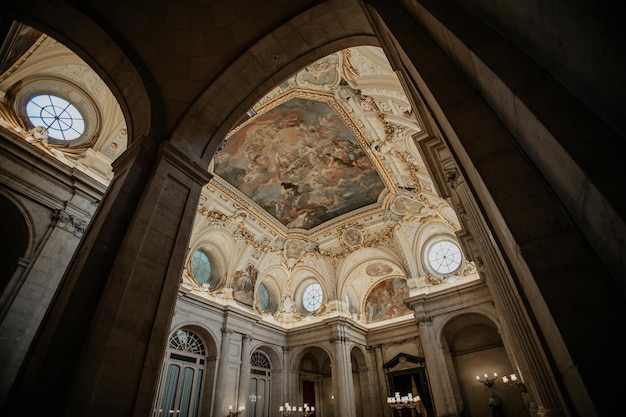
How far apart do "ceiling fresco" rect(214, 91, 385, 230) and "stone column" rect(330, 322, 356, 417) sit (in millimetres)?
6136

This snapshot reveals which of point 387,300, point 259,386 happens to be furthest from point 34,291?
point 387,300

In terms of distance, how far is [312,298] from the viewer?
17625 millimetres

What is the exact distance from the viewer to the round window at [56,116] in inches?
313

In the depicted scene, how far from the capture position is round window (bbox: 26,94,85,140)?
26.1 feet

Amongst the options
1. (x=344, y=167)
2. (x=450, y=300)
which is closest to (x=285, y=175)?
(x=344, y=167)

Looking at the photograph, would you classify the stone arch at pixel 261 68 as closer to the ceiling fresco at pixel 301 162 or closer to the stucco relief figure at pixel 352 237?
the ceiling fresco at pixel 301 162

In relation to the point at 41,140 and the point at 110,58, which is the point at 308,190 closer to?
the point at 41,140

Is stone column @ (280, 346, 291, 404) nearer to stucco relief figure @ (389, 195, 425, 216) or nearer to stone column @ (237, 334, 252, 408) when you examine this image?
stone column @ (237, 334, 252, 408)

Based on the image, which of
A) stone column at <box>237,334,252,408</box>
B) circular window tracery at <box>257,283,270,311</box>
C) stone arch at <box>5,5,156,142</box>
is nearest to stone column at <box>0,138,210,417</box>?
stone arch at <box>5,5,156,142</box>

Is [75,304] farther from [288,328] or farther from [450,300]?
[288,328]

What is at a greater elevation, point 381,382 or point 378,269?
point 378,269

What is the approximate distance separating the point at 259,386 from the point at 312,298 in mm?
5333

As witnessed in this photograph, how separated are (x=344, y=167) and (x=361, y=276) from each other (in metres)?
7.60

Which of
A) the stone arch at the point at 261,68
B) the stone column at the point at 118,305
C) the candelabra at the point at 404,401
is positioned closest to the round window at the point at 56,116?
the stone column at the point at 118,305
